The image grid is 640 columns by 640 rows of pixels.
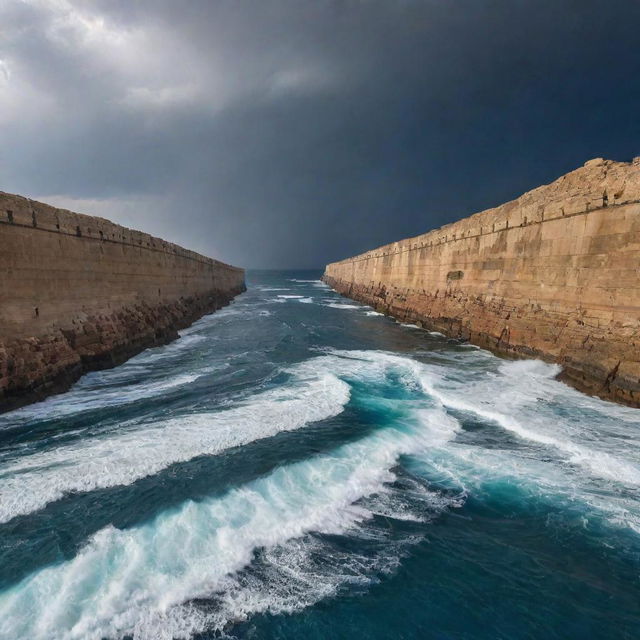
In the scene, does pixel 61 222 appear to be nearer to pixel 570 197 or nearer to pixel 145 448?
pixel 145 448

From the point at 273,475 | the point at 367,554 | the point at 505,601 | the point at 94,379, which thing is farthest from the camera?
the point at 94,379

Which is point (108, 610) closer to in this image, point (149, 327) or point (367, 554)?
point (367, 554)

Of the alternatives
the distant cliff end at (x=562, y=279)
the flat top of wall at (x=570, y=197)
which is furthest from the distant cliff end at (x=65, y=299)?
the flat top of wall at (x=570, y=197)

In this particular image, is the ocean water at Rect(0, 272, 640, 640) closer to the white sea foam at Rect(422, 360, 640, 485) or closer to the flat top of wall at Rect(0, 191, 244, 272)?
the white sea foam at Rect(422, 360, 640, 485)

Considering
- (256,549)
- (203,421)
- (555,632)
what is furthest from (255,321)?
(555,632)

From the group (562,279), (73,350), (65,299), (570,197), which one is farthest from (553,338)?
(65,299)

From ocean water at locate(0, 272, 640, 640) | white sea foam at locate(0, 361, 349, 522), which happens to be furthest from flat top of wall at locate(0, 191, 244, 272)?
white sea foam at locate(0, 361, 349, 522)
